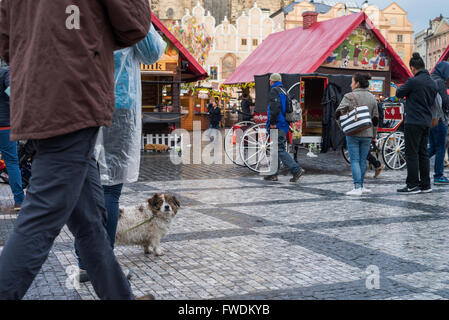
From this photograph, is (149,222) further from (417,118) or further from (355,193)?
(417,118)

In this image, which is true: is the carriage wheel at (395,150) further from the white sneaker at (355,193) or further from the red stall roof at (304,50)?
the red stall roof at (304,50)

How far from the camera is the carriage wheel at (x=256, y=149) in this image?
37.7 ft

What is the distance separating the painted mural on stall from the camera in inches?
814

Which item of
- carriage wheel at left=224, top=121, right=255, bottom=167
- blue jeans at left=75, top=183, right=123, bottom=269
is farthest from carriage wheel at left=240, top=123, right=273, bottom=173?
blue jeans at left=75, top=183, right=123, bottom=269

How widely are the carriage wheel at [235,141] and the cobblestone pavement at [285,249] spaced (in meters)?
3.92

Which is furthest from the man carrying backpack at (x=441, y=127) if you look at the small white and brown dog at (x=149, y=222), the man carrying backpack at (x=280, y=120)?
the small white and brown dog at (x=149, y=222)

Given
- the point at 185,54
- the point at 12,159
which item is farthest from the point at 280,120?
the point at 185,54

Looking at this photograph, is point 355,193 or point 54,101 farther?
point 355,193

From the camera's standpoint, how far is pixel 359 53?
21.0 metres

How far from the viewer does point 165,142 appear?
19.4m

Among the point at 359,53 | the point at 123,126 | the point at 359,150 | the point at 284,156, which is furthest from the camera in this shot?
the point at 359,53

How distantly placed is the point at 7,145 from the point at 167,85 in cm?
1455
